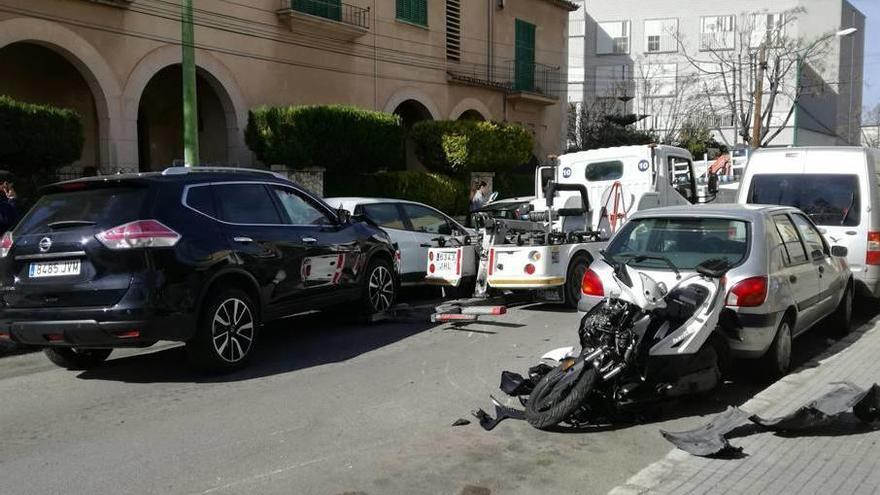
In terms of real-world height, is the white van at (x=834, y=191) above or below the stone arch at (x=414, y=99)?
below

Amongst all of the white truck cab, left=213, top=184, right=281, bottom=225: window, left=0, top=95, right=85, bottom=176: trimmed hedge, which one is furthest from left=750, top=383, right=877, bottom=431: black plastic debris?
left=0, top=95, right=85, bottom=176: trimmed hedge

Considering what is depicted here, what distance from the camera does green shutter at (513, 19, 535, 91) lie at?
28109mm

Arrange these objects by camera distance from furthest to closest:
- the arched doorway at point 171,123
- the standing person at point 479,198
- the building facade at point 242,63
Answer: the standing person at point 479,198 → the arched doorway at point 171,123 → the building facade at point 242,63

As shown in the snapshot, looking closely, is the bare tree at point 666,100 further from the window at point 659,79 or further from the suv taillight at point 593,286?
the suv taillight at point 593,286

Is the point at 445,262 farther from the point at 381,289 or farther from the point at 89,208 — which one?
the point at 89,208

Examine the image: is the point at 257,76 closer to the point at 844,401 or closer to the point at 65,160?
the point at 65,160

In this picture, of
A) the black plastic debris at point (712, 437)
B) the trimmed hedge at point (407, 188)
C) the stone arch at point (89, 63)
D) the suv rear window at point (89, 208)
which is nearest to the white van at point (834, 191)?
the black plastic debris at point (712, 437)

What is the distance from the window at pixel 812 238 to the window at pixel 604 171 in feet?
17.1

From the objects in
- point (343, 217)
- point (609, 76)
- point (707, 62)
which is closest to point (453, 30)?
point (343, 217)

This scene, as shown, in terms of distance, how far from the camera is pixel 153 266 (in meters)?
6.48

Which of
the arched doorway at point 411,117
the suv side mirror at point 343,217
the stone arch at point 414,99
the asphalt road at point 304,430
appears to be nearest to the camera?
the asphalt road at point 304,430

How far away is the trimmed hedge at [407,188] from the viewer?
62.1 ft

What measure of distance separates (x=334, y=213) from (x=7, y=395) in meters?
3.82

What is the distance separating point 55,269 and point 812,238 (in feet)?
23.7
